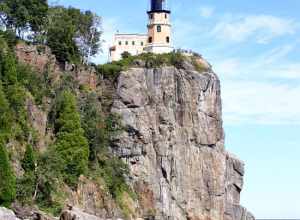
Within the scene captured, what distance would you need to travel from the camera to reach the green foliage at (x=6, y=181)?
218 feet

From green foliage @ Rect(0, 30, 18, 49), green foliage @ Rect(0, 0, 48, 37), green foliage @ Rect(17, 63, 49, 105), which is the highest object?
green foliage @ Rect(0, 0, 48, 37)

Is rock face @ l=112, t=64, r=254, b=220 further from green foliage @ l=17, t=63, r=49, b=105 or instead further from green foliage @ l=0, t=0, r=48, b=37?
green foliage @ l=17, t=63, r=49, b=105

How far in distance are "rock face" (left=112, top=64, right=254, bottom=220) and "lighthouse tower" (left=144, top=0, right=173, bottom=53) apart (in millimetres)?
6872

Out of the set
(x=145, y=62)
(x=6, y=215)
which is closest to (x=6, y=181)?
(x=6, y=215)

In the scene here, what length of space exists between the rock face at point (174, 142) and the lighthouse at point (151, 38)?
723 cm

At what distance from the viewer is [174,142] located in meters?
102

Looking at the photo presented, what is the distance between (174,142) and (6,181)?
37226 mm

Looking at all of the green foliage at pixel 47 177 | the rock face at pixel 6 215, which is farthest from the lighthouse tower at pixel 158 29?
the rock face at pixel 6 215

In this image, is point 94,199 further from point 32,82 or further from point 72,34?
point 72,34

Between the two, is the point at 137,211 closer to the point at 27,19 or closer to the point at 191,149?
the point at 191,149

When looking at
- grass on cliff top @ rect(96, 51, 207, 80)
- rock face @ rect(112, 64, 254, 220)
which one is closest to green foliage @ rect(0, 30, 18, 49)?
grass on cliff top @ rect(96, 51, 207, 80)

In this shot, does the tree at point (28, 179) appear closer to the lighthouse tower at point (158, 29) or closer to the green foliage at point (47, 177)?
the green foliage at point (47, 177)

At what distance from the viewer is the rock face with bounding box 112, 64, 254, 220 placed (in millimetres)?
97688

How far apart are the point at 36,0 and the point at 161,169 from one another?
24.0 m
